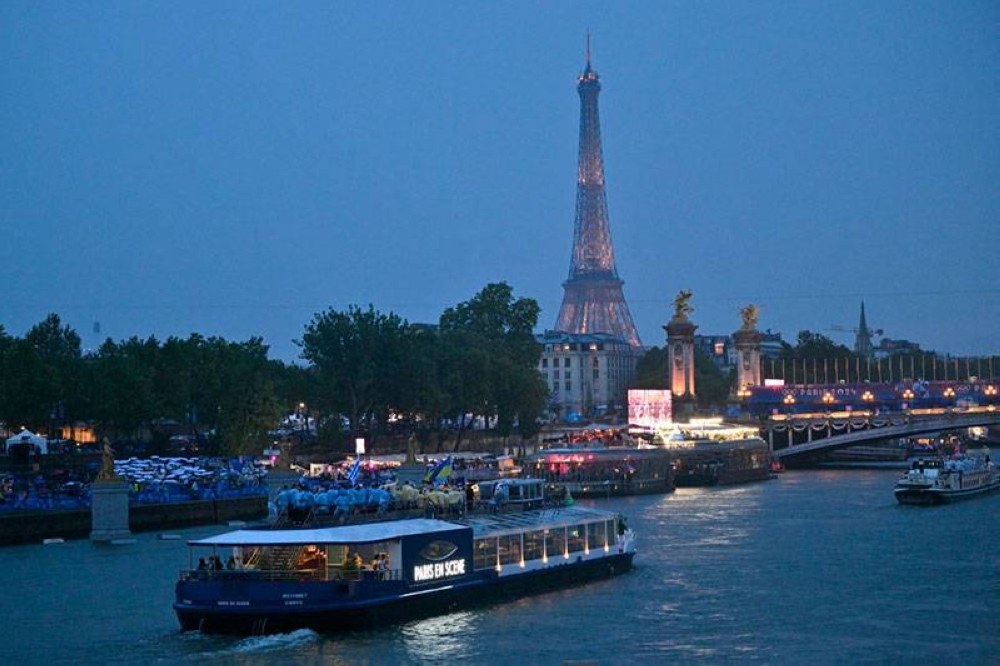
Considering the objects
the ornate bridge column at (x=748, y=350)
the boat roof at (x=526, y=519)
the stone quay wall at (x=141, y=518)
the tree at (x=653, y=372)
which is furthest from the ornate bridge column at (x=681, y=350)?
the boat roof at (x=526, y=519)

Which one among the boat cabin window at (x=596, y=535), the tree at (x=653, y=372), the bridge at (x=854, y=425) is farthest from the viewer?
the tree at (x=653, y=372)

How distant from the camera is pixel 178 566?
44.2 m

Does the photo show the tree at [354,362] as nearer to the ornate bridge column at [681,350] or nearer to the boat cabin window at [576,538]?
the ornate bridge column at [681,350]

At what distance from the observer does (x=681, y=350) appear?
11969 cm

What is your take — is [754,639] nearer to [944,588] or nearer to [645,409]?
[944,588]

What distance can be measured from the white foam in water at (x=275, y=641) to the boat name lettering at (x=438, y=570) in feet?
9.53

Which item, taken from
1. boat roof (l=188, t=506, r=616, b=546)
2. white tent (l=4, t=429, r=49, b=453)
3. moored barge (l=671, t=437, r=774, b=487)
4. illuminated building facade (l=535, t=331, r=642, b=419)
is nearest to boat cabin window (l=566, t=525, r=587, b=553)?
boat roof (l=188, t=506, r=616, b=546)

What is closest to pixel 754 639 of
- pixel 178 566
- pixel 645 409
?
pixel 178 566

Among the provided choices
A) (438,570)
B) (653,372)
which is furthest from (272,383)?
(653,372)

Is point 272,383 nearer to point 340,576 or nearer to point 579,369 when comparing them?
point 340,576

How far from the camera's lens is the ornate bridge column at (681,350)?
4648 inches

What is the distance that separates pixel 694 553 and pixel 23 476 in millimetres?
27821

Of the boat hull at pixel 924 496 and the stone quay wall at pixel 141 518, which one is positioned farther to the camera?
the boat hull at pixel 924 496

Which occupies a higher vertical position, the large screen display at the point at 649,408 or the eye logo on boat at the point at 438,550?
the large screen display at the point at 649,408
